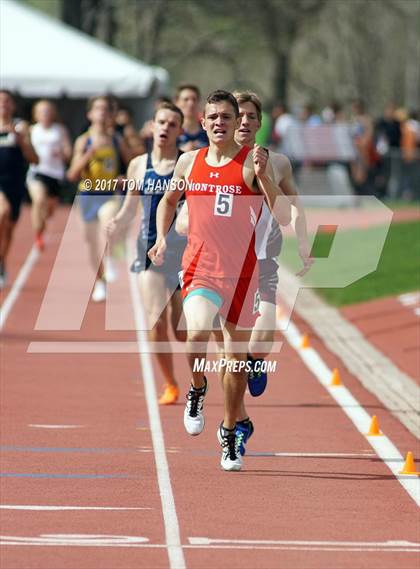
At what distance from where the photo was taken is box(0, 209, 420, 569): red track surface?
8.73 meters

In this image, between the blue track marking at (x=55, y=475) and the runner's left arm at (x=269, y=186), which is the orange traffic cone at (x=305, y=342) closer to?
the blue track marking at (x=55, y=475)

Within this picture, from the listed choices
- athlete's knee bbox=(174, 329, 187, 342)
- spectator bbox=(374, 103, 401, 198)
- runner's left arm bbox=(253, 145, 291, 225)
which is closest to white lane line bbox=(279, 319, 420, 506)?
athlete's knee bbox=(174, 329, 187, 342)

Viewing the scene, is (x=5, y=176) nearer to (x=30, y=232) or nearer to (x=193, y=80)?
(x=30, y=232)

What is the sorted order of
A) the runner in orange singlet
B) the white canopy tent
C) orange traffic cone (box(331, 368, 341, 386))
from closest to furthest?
the runner in orange singlet
orange traffic cone (box(331, 368, 341, 386))
the white canopy tent

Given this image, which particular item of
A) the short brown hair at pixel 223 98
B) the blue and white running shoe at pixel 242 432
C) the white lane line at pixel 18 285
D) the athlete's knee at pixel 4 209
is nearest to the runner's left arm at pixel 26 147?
the athlete's knee at pixel 4 209

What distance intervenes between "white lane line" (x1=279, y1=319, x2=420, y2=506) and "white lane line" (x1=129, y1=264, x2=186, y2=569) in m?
1.49

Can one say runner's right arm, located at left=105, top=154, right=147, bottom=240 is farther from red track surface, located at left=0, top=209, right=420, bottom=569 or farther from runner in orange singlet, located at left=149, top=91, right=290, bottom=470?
runner in orange singlet, located at left=149, top=91, right=290, bottom=470

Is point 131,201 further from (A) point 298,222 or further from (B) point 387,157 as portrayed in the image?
(B) point 387,157

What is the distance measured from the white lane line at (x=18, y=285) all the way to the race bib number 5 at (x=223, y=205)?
26.9ft

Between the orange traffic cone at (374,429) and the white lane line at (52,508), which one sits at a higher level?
the orange traffic cone at (374,429)

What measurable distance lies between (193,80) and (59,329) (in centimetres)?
7402

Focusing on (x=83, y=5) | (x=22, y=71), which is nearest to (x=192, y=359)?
(x=22, y=71)

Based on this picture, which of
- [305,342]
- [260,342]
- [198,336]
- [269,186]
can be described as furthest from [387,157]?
[269,186]

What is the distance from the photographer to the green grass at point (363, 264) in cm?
2209
